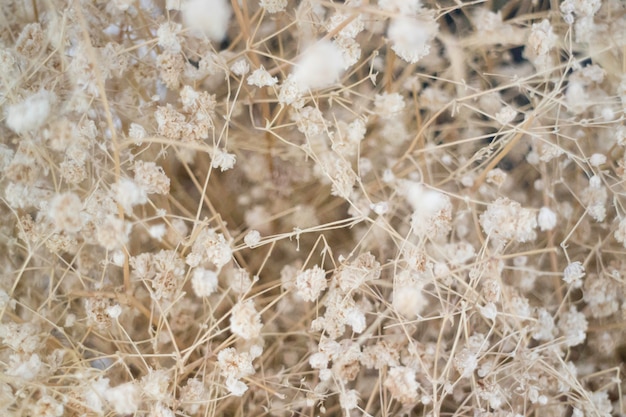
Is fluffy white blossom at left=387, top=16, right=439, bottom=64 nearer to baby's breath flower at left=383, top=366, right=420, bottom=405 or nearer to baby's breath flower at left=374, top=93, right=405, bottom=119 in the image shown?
baby's breath flower at left=374, top=93, right=405, bottom=119

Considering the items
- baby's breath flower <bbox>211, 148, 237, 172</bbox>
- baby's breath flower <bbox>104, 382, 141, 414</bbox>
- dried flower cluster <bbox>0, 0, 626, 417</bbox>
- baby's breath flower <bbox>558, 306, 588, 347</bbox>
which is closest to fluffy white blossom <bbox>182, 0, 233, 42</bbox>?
dried flower cluster <bbox>0, 0, 626, 417</bbox>

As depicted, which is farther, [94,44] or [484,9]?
[484,9]

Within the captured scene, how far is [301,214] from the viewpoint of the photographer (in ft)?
2.57

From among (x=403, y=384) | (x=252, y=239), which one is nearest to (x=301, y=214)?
(x=252, y=239)

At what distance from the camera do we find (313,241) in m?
0.82

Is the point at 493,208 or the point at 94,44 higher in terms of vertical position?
the point at 94,44

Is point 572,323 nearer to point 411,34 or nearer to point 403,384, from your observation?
point 403,384

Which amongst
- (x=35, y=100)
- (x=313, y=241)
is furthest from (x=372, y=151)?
(x=35, y=100)

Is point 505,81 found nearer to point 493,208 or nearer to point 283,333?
point 493,208

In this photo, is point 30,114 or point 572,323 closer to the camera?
point 30,114

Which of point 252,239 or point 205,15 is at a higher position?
point 205,15

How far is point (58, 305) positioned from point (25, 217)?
95 mm

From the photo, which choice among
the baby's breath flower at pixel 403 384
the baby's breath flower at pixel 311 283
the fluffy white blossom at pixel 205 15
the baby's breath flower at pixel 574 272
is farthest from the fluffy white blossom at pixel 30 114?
the baby's breath flower at pixel 574 272

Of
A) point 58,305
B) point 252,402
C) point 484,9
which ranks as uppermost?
point 484,9
